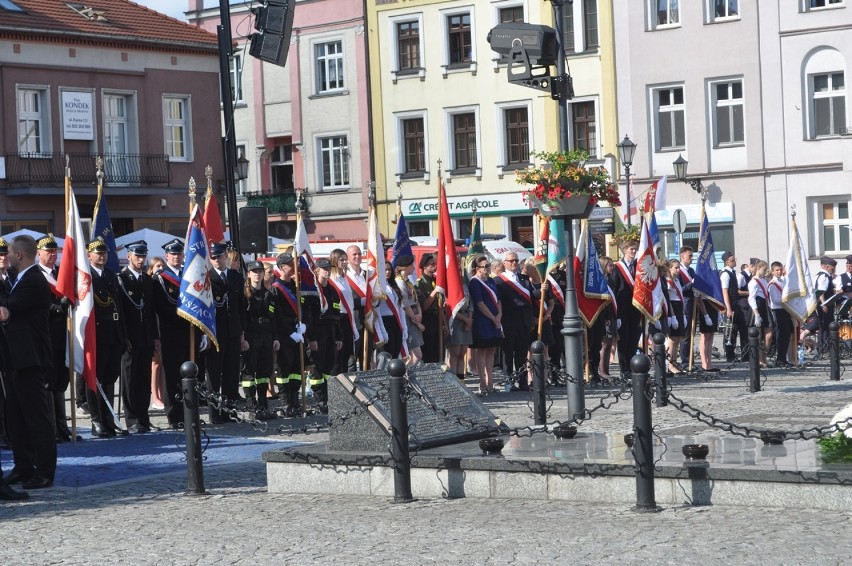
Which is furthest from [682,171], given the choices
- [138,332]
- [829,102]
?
[138,332]

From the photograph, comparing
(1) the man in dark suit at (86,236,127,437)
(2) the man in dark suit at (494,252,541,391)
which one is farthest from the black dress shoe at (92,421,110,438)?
(2) the man in dark suit at (494,252,541,391)

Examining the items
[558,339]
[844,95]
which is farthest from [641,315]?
[844,95]

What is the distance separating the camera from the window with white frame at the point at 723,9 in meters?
43.0

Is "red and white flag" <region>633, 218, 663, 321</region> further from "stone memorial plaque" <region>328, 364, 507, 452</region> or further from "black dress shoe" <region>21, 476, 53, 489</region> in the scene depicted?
"black dress shoe" <region>21, 476, 53, 489</region>

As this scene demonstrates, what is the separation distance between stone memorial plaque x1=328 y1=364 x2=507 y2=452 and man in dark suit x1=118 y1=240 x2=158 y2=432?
15.9 feet

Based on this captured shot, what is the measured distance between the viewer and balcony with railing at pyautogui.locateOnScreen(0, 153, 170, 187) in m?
39.2

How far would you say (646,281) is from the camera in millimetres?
21969

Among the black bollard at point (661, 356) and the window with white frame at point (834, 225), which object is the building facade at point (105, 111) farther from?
the black bollard at point (661, 356)

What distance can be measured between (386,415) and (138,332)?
563cm

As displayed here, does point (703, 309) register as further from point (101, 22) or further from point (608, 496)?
point (101, 22)

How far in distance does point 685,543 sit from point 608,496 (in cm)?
172

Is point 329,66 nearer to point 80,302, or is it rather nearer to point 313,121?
point 313,121

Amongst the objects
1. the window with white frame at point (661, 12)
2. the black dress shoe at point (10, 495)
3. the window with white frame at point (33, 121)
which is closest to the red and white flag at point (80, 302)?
the black dress shoe at point (10, 495)

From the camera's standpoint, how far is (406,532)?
9.98 metres
